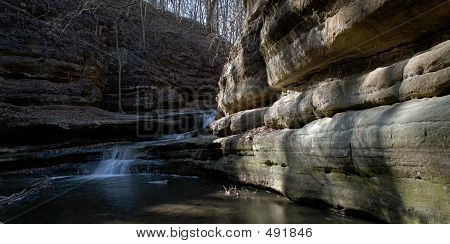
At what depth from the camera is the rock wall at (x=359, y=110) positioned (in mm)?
3641

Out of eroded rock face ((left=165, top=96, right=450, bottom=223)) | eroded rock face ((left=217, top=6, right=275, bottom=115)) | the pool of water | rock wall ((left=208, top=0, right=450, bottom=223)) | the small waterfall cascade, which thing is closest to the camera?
eroded rock face ((left=165, top=96, right=450, bottom=223))

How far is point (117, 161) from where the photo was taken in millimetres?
11695

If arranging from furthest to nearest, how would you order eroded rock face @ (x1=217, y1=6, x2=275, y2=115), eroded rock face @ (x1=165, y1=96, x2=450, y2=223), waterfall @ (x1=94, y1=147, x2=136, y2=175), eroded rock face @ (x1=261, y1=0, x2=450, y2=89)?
waterfall @ (x1=94, y1=147, x2=136, y2=175), eroded rock face @ (x1=217, y1=6, x2=275, y2=115), eroded rock face @ (x1=261, y1=0, x2=450, y2=89), eroded rock face @ (x1=165, y1=96, x2=450, y2=223)

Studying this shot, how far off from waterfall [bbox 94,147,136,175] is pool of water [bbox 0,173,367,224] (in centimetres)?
220

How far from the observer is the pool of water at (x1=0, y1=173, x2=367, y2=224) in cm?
525

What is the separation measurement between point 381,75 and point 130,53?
823 inches

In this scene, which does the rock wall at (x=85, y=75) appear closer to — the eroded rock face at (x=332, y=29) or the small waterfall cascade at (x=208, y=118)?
the small waterfall cascade at (x=208, y=118)

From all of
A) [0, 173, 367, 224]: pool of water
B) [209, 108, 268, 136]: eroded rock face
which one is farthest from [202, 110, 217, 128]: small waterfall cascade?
[0, 173, 367, 224]: pool of water

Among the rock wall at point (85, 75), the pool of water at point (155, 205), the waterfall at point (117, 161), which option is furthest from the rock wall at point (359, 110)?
the waterfall at point (117, 161)

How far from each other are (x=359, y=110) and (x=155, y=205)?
3856mm

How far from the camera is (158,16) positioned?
101 ft

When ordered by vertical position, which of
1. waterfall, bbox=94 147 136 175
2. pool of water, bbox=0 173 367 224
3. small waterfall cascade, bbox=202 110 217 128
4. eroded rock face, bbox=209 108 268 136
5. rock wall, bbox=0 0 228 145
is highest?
rock wall, bbox=0 0 228 145
